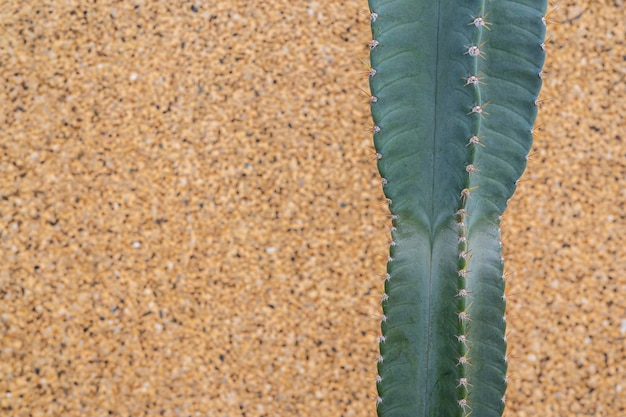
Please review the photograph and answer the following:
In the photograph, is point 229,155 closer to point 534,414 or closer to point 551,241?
point 551,241

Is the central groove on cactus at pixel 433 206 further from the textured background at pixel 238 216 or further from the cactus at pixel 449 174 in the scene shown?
the textured background at pixel 238 216

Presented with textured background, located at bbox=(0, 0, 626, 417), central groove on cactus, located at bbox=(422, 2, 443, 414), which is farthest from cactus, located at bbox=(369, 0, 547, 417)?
textured background, located at bbox=(0, 0, 626, 417)

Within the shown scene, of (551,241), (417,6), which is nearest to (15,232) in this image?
(417,6)

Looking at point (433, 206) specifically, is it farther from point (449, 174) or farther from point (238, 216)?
point (238, 216)

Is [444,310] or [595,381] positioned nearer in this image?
[444,310]

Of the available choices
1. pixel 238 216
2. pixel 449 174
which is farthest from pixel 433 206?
pixel 238 216

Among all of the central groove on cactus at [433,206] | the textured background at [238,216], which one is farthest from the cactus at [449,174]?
the textured background at [238,216]
